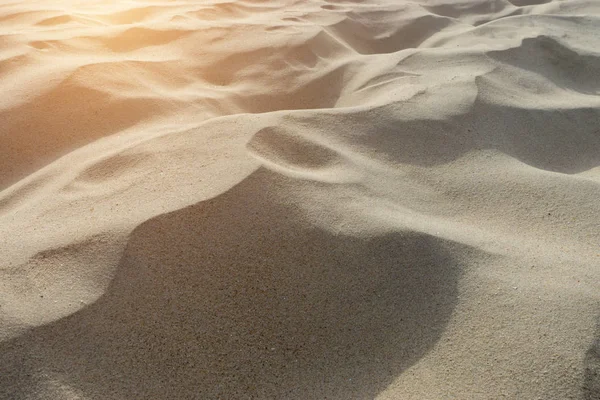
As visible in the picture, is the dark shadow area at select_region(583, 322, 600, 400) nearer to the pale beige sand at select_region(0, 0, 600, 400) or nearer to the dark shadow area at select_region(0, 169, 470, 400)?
the pale beige sand at select_region(0, 0, 600, 400)

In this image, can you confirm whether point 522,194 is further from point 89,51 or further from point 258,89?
point 89,51

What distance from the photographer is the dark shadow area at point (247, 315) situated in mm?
848

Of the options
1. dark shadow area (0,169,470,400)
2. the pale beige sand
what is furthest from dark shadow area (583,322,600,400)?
dark shadow area (0,169,470,400)

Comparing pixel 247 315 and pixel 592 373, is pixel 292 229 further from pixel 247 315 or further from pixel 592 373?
pixel 592 373

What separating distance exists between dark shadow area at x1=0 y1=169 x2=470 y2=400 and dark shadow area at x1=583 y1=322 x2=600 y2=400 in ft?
0.78

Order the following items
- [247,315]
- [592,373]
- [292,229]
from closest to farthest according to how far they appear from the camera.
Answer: [592,373]
[247,315]
[292,229]

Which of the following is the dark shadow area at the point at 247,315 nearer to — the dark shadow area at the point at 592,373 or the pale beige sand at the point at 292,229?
the pale beige sand at the point at 292,229

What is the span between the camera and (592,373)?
2.75 ft

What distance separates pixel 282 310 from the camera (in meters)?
0.96

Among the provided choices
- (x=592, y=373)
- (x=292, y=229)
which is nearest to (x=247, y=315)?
(x=292, y=229)

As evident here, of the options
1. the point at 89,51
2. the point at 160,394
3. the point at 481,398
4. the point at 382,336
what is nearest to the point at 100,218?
the point at 160,394

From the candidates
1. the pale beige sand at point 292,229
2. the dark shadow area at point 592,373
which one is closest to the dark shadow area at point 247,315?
the pale beige sand at point 292,229

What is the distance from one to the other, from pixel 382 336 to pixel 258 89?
118 cm

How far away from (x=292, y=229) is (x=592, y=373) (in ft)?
1.94
